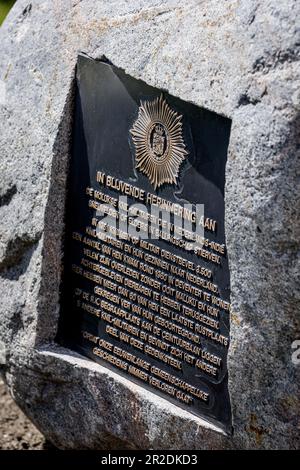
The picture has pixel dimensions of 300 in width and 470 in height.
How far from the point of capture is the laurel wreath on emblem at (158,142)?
10.1 ft

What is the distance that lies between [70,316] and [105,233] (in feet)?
1.43

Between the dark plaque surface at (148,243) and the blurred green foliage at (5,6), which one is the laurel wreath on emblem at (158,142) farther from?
the blurred green foliage at (5,6)

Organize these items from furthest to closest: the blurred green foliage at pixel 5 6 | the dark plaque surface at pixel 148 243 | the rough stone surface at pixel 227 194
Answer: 1. the blurred green foliage at pixel 5 6
2. the dark plaque surface at pixel 148 243
3. the rough stone surface at pixel 227 194

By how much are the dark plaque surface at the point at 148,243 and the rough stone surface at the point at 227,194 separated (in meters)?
0.07

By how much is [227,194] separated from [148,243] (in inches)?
21.8

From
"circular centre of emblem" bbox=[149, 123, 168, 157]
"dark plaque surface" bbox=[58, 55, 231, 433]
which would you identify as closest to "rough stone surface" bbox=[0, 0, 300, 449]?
"dark plaque surface" bbox=[58, 55, 231, 433]

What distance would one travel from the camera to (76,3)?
354 cm

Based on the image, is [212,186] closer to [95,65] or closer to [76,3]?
[95,65]

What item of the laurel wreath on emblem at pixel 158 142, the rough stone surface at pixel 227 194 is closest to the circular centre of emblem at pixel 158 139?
the laurel wreath on emblem at pixel 158 142

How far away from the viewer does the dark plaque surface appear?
3029 mm

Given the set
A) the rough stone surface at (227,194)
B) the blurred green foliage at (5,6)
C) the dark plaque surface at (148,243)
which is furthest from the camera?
the blurred green foliage at (5,6)
